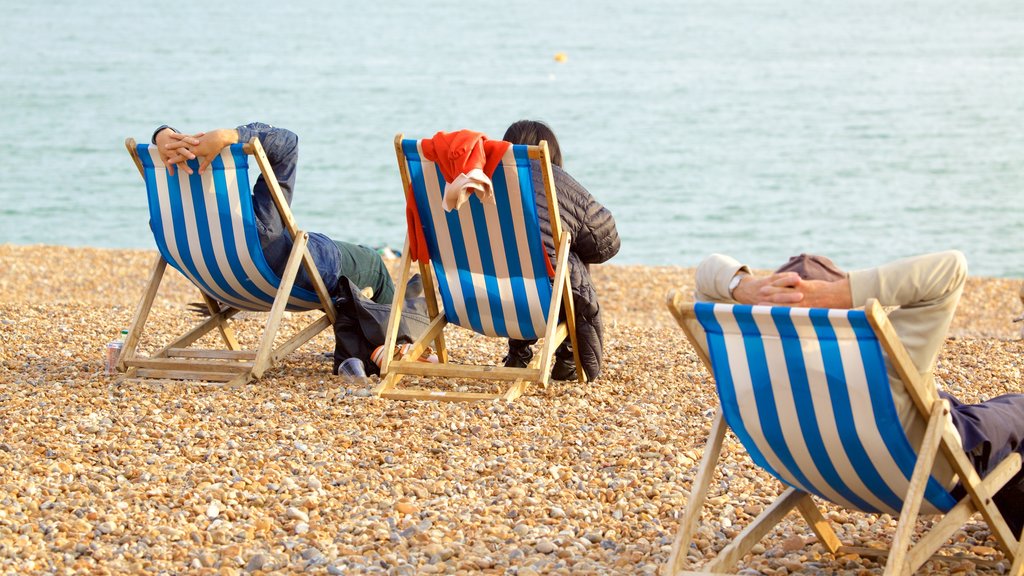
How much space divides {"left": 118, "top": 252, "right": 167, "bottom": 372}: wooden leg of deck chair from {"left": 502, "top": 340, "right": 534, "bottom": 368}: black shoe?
61.0 inches

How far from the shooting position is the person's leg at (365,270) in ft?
18.1

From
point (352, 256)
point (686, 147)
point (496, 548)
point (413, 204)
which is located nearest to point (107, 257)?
point (352, 256)

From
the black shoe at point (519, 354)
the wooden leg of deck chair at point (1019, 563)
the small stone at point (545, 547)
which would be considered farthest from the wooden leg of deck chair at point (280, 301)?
the wooden leg of deck chair at point (1019, 563)

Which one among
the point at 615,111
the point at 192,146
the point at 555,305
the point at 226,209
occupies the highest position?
the point at 192,146

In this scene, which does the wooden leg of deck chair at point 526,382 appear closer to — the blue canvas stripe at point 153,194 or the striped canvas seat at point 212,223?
the striped canvas seat at point 212,223

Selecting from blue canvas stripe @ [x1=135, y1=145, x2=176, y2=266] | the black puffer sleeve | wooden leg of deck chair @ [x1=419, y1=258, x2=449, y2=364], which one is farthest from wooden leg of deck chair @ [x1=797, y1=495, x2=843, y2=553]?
blue canvas stripe @ [x1=135, y1=145, x2=176, y2=266]

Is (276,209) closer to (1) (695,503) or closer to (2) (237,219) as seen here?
(2) (237,219)

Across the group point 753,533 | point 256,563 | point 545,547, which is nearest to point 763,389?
point 753,533

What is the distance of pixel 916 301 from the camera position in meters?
2.68

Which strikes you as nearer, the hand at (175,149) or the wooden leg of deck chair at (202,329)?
the hand at (175,149)

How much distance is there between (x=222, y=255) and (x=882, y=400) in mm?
3105

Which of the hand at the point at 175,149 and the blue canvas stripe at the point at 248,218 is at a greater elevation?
the hand at the point at 175,149

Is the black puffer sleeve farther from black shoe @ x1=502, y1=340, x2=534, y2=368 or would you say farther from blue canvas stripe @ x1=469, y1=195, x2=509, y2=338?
black shoe @ x1=502, y1=340, x2=534, y2=368

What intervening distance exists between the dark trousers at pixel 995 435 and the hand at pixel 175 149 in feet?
10.2
